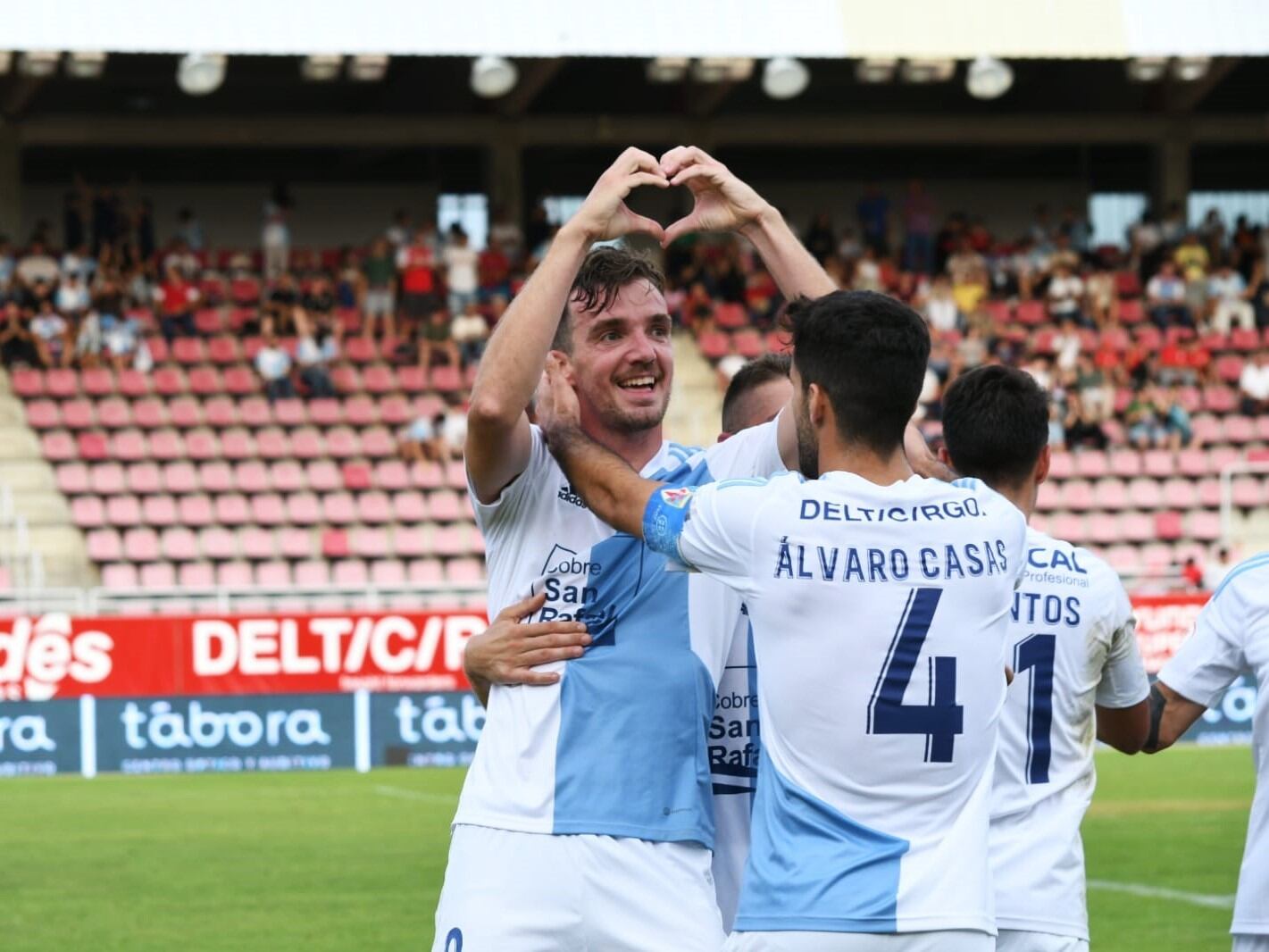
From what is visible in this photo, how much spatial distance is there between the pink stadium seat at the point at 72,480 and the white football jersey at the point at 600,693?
70.1 ft

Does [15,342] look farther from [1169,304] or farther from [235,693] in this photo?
[1169,304]

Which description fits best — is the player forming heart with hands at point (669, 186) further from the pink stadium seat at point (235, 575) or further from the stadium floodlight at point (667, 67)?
the stadium floodlight at point (667, 67)

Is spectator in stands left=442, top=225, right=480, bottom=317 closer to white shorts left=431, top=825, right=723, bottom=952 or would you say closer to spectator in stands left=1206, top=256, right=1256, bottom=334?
spectator in stands left=1206, top=256, right=1256, bottom=334

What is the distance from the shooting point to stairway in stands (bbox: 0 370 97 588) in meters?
24.1

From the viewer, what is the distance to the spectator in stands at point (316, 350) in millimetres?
27109

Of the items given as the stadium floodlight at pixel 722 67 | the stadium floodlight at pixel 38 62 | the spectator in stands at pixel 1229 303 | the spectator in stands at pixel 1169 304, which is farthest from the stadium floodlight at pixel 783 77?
the stadium floodlight at pixel 38 62

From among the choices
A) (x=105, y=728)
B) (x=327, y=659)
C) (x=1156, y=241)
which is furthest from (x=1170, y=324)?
(x=105, y=728)

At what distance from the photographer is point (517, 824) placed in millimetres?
4371

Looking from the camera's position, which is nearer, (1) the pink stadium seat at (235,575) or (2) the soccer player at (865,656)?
(2) the soccer player at (865,656)

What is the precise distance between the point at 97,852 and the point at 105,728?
5727 mm

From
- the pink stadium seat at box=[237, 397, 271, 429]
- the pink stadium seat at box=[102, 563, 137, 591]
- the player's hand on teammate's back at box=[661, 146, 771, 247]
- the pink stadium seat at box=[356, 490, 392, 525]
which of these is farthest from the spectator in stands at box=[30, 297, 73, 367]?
the player's hand on teammate's back at box=[661, 146, 771, 247]

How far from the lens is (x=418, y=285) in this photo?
93.7 ft

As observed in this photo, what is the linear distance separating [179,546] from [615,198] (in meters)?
20.6

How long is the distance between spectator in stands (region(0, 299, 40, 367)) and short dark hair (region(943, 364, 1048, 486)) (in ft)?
76.0
